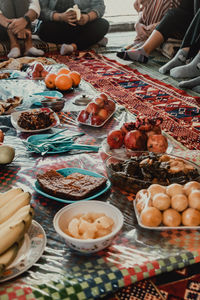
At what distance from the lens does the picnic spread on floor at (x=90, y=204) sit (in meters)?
0.71

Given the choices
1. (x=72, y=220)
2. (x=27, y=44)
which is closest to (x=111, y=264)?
(x=72, y=220)

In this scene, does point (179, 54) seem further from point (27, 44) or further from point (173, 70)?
point (27, 44)

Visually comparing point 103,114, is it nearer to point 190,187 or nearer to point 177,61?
point 190,187

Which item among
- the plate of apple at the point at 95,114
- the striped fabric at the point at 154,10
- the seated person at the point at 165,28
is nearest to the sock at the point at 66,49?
the seated person at the point at 165,28

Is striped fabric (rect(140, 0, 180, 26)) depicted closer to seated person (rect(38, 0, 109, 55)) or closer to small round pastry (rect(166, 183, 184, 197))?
seated person (rect(38, 0, 109, 55))

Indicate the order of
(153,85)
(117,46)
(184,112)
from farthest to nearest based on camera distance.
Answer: (117,46)
(153,85)
(184,112)

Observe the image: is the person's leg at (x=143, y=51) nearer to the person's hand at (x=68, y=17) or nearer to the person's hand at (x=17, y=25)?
the person's hand at (x=68, y=17)

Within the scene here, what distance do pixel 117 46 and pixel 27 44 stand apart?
4.28ft

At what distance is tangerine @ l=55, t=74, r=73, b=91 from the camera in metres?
2.06

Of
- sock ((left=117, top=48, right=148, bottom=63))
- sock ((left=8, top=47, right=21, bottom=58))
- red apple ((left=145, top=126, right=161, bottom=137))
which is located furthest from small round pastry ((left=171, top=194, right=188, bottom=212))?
sock ((left=8, top=47, right=21, bottom=58))

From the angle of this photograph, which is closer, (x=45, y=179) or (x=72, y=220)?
(x=72, y=220)

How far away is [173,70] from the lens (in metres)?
3.07

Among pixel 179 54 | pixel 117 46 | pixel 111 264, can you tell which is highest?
pixel 111 264

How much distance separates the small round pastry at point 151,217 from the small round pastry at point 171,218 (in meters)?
0.01
